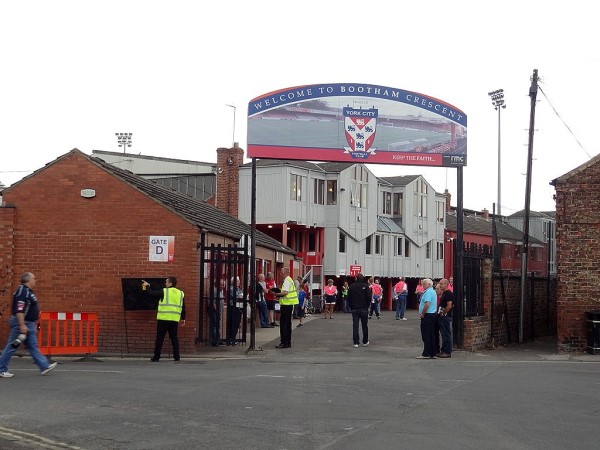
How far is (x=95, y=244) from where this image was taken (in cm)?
1944

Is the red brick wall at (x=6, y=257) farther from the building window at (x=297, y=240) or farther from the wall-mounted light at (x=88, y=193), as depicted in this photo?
the building window at (x=297, y=240)

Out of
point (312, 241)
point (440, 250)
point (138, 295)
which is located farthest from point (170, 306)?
point (440, 250)

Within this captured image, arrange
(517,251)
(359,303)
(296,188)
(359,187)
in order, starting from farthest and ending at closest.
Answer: (517,251) → (359,187) → (296,188) → (359,303)

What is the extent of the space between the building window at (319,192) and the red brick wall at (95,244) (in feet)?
102

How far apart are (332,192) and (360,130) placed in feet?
101

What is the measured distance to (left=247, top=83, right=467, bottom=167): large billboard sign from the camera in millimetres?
19984

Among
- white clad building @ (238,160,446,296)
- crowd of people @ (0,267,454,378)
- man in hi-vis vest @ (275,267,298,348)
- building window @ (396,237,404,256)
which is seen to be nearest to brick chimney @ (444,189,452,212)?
white clad building @ (238,160,446,296)

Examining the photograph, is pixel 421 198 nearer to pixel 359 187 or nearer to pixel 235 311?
pixel 359 187

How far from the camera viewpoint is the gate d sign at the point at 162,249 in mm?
19188

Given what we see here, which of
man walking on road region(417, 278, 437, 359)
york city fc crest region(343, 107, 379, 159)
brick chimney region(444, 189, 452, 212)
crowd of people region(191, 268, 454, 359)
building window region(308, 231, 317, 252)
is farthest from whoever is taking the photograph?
brick chimney region(444, 189, 452, 212)

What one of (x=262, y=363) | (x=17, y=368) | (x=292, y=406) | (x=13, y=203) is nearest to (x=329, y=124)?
(x=262, y=363)

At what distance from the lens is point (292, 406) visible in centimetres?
1047

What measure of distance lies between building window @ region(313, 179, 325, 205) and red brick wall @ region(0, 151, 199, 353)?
102ft

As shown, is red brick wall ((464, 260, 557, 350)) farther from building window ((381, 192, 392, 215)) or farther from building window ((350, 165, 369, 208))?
building window ((381, 192, 392, 215))
